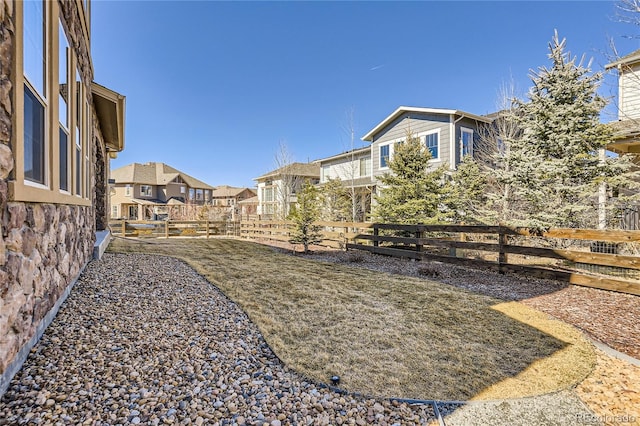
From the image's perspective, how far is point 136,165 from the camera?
38.7 meters

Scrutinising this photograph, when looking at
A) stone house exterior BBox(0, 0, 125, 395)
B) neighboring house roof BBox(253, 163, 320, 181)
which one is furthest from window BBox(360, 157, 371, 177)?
stone house exterior BBox(0, 0, 125, 395)

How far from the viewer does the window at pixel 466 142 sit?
1445cm

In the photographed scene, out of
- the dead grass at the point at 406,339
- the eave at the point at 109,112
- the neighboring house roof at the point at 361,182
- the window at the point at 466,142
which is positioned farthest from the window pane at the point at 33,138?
the neighboring house roof at the point at 361,182

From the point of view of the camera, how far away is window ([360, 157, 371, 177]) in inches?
794

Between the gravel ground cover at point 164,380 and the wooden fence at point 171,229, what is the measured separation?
48.5ft

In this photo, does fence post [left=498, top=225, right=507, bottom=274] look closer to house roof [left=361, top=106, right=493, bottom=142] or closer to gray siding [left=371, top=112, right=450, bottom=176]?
gray siding [left=371, top=112, right=450, bottom=176]

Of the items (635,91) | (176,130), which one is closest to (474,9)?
(635,91)

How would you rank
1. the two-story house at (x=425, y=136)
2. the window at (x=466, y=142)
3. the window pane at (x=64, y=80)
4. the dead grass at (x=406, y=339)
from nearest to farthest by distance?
the dead grass at (x=406, y=339)
the window pane at (x=64, y=80)
the two-story house at (x=425, y=136)
the window at (x=466, y=142)

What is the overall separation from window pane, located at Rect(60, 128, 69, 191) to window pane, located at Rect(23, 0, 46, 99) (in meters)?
1.13

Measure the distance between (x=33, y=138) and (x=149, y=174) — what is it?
39.9 metres

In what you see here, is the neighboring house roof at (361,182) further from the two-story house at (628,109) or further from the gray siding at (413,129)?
the two-story house at (628,109)

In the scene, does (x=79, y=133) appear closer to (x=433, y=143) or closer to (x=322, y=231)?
(x=322, y=231)

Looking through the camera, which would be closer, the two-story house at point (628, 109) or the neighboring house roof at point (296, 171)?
the two-story house at point (628, 109)

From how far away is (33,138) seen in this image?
280 centimetres
